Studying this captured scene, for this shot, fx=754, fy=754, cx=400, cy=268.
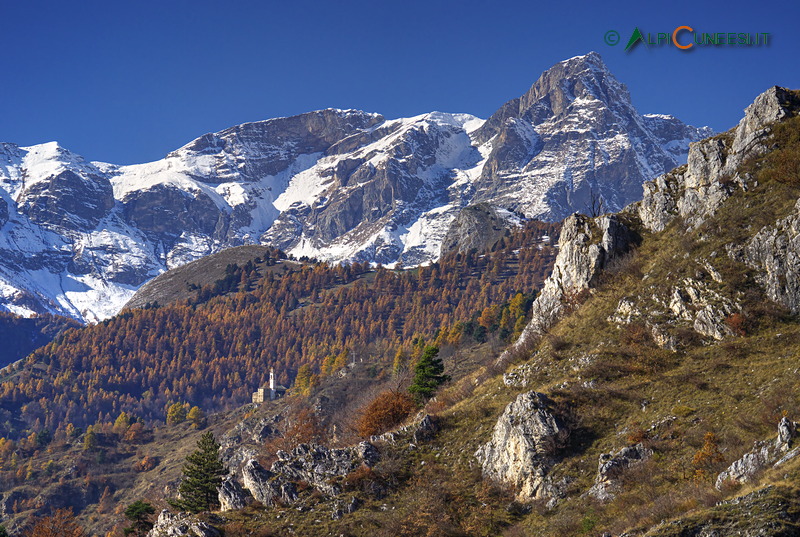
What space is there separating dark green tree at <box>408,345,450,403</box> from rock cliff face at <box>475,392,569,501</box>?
25.4m

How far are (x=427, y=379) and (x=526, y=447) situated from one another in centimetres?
3095

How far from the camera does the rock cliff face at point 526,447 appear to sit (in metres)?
54.6

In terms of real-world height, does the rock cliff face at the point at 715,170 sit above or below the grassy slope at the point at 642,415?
above

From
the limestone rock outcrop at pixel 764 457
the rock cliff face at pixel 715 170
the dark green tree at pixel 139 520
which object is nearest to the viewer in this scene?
the limestone rock outcrop at pixel 764 457

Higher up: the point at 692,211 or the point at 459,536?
the point at 692,211

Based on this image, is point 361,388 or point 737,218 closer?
point 737,218

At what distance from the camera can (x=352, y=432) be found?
84125 millimetres

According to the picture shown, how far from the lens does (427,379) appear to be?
86188 millimetres

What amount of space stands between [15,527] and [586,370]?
5818 inches

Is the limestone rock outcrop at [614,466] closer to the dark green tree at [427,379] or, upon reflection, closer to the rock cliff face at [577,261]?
the rock cliff face at [577,261]

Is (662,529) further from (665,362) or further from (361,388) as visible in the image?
(361,388)

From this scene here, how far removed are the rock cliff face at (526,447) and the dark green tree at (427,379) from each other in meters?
25.4

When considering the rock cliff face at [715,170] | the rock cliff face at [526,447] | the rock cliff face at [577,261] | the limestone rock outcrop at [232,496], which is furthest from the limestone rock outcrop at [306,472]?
the rock cliff face at [715,170]

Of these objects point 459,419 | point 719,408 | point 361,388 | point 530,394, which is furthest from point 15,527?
point 719,408
